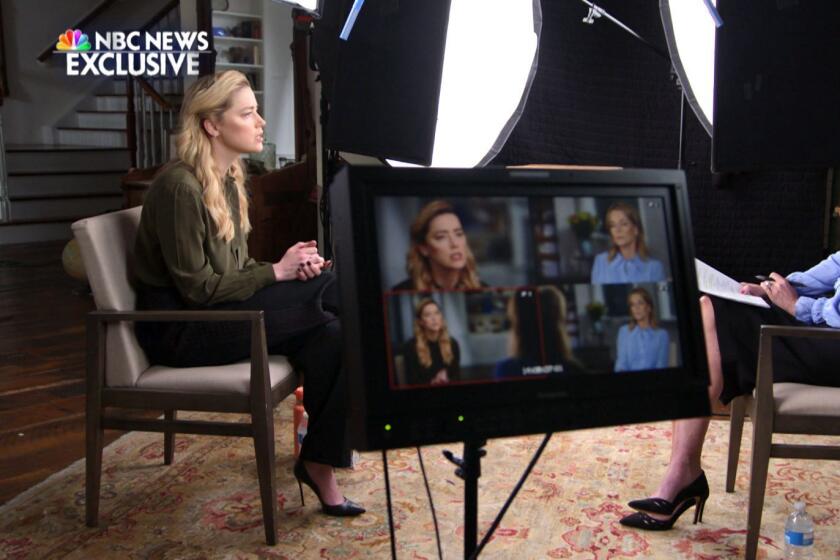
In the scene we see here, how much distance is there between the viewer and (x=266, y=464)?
2.19 metres

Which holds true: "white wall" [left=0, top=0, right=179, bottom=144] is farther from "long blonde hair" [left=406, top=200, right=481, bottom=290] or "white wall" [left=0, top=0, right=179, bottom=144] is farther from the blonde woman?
"long blonde hair" [left=406, top=200, right=481, bottom=290]

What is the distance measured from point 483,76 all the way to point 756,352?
97 centimetres

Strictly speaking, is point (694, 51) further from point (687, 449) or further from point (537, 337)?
point (537, 337)

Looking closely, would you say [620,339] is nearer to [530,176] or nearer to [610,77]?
[530,176]

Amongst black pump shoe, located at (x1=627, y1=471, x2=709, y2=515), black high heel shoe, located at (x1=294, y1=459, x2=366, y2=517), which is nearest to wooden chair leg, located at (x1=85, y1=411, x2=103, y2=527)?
black high heel shoe, located at (x1=294, y1=459, x2=366, y2=517)

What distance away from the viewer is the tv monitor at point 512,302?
1048mm

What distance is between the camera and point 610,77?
3.33 m

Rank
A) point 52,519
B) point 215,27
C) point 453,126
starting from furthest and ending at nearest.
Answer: point 215,27
point 52,519
point 453,126

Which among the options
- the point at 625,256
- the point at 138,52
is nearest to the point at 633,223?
the point at 625,256

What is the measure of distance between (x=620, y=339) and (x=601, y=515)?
4.49 feet

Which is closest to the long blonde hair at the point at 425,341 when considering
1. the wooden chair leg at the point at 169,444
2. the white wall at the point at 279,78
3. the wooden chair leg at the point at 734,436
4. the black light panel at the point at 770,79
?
the black light panel at the point at 770,79

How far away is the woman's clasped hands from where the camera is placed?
240cm

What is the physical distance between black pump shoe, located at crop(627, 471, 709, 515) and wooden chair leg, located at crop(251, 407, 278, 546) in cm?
91

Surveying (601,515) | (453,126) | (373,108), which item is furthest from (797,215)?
(373,108)
